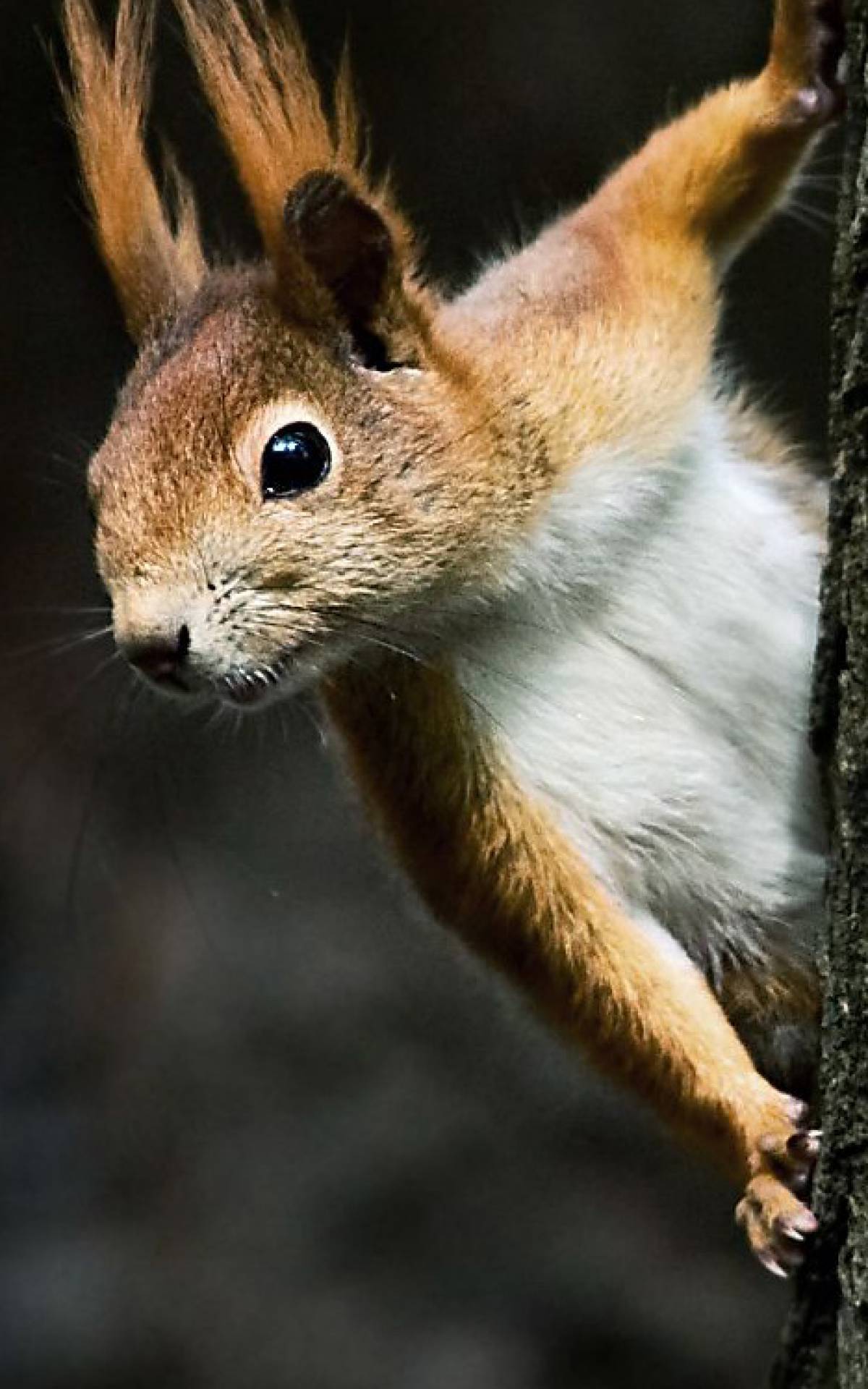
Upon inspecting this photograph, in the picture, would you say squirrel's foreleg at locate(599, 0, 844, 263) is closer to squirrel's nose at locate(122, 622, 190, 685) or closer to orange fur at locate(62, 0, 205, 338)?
orange fur at locate(62, 0, 205, 338)

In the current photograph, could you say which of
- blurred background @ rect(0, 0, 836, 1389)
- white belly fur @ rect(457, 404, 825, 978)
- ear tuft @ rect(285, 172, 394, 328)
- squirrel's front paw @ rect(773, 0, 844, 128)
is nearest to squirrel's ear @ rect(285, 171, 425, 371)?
ear tuft @ rect(285, 172, 394, 328)

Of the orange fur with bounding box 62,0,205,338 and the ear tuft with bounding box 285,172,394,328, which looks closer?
the ear tuft with bounding box 285,172,394,328

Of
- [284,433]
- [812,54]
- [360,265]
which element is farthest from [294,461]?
[812,54]

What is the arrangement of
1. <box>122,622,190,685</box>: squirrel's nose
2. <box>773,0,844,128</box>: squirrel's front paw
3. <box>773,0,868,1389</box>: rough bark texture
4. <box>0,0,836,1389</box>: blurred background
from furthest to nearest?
1. <box>0,0,836,1389</box>: blurred background
2. <box>773,0,844,128</box>: squirrel's front paw
3. <box>122,622,190,685</box>: squirrel's nose
4. <box>773,0,868,1389</box>: rough bark texture

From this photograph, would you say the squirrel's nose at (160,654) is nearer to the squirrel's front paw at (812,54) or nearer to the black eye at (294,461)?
the black eye at (294,461)

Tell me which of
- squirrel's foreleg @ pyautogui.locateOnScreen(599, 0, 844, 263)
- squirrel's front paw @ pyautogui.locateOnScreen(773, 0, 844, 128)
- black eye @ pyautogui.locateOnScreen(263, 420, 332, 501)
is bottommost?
black eye @ pyautogui.locateOnScreen(263, 420, 332, 501)

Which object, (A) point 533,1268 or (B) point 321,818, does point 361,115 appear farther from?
(A) point 533,1268
